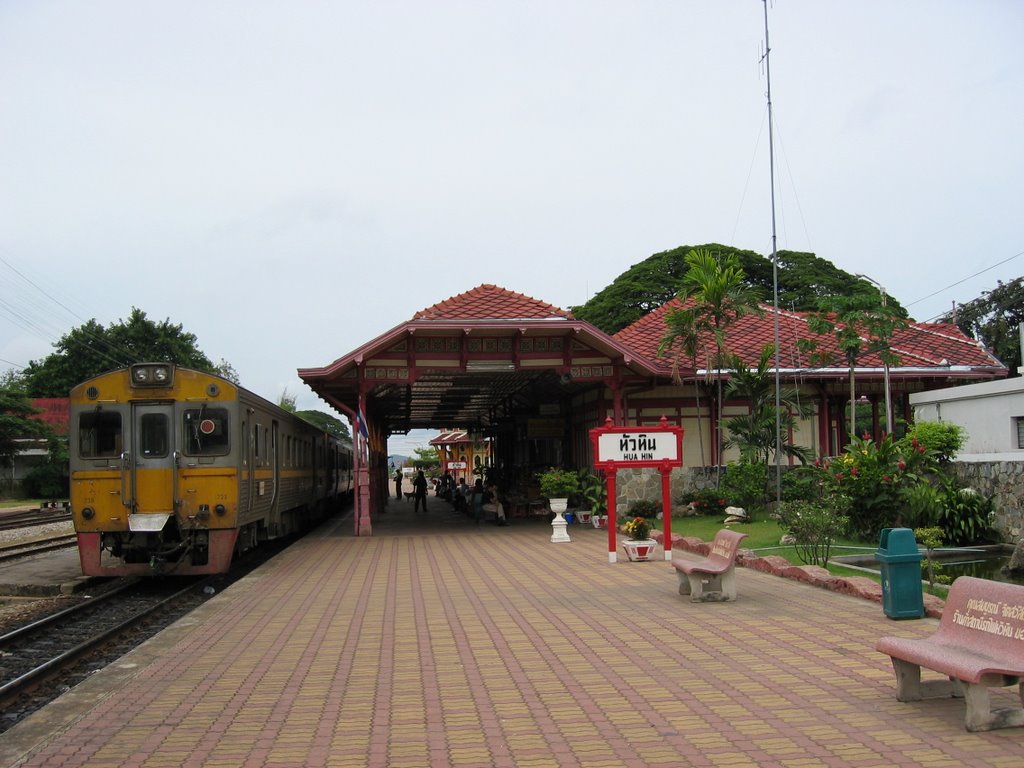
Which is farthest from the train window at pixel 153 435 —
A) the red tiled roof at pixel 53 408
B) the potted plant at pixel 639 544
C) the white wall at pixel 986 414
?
the red tiled roof at pixel 53 408

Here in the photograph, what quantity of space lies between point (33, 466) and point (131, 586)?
33933mm

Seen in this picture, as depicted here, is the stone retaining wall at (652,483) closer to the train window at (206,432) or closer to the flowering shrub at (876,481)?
the flowering shrub at (876,481)

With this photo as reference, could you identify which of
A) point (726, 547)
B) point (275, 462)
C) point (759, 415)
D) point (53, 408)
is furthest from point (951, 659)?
point (53, 408)

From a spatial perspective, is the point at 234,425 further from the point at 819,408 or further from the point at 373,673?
the point at 819,408

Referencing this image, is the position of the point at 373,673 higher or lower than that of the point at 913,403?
lower

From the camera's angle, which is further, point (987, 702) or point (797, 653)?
point (797, 653)

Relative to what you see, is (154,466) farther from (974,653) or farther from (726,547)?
(974,653)

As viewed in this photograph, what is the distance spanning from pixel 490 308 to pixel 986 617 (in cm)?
1528

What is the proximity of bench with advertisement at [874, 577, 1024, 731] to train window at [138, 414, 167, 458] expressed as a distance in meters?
10.3

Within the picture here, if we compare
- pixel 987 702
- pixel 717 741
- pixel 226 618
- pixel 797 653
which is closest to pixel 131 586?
pixel 226 618

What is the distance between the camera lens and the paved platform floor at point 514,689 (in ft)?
17.2

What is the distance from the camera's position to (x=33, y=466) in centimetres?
4453

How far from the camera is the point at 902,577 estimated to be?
8.44 metres

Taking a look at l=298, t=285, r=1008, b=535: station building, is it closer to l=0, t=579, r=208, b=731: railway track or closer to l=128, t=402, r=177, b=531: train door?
l=128, t=402, r=177, b=531: train door
